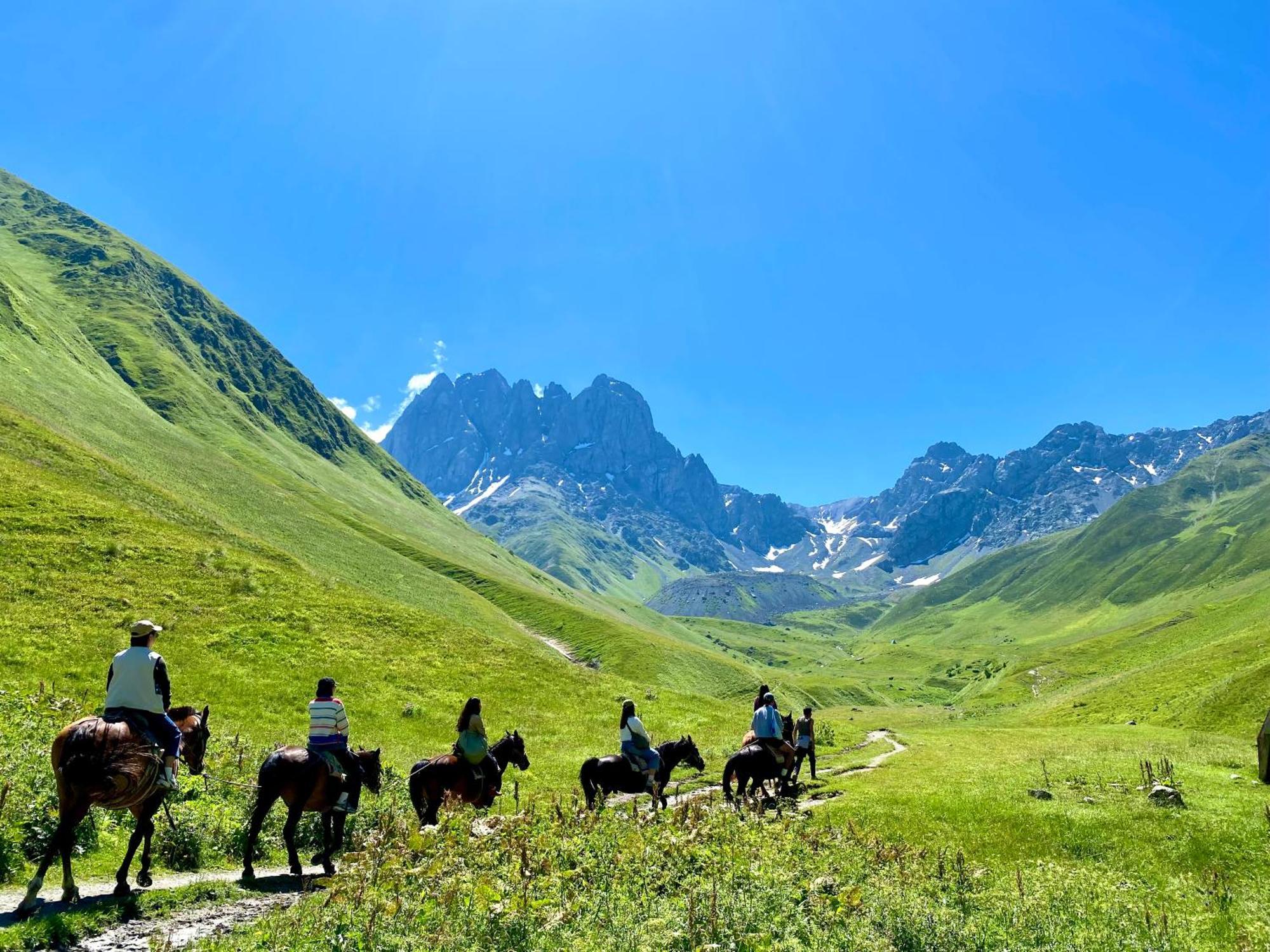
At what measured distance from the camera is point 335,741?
18406mm

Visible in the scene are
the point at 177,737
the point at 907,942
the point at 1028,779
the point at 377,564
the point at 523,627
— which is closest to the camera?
the point at 907,942

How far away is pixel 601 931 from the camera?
1085 centimetres

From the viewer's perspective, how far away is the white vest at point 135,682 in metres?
15.2

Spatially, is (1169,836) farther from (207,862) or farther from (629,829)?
(207,862)

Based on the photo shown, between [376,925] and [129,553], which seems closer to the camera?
[376,925]

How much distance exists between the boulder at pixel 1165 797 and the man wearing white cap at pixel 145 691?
3120 centimetres

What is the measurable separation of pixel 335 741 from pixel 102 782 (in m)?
5.48

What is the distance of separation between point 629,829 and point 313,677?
33781 millimetres

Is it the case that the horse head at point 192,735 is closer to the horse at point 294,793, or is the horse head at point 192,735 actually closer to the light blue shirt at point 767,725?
the horse at point 294,793

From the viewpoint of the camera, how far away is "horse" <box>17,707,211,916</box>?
13.4m

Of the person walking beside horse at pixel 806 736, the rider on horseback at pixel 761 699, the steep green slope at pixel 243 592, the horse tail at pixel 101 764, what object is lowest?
the horse tail at pixel 101 764

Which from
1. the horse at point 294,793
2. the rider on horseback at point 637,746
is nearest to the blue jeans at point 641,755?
the rider on horseback at point 637,746

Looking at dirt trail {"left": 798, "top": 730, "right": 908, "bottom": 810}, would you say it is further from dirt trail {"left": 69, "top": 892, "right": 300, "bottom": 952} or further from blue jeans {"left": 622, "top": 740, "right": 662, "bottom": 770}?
dirt trail {"left": 69, "top": 892, "right": 300, "bottom": 952}

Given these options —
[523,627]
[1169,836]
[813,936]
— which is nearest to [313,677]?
[813,936]
